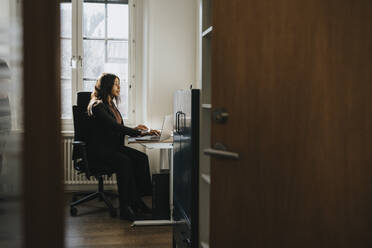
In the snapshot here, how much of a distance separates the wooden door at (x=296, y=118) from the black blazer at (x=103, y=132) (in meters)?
2.49

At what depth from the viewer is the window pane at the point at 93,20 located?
519 centimetres

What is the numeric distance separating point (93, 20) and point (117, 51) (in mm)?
431

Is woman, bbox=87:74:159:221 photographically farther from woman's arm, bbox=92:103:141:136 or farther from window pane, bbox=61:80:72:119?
window pane, bbox=61:80:72:119

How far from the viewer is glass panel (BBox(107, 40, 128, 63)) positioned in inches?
207

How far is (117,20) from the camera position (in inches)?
207

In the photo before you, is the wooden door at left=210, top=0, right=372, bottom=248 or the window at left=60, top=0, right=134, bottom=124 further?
the window at left=60, top=0, right=134, bottom=124

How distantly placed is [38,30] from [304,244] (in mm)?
1327

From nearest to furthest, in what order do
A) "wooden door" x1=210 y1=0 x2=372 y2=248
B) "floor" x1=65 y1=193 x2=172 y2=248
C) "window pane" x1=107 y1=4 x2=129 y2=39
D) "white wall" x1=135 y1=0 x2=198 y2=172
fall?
1. "wooden door" x1=210 y1=0 x2=372 y2=248
2. "floor" x1=65 y1=193 x2=172 y2=248
3. "white wall" x1=135 y1=0 x2=198 y2=172
4. "window pane" x1=107 y1=4 x2=129 y2=39

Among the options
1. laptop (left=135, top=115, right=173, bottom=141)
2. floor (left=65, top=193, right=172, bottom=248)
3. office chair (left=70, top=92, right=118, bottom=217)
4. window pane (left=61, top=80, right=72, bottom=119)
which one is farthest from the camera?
window pane (left=61, top=80, right=72, bottom=119)

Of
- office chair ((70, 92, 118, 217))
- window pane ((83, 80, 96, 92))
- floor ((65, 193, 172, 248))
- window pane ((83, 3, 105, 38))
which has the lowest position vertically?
floor ((65, 193, 172, 248))

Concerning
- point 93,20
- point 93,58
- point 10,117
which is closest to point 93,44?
point 93,58

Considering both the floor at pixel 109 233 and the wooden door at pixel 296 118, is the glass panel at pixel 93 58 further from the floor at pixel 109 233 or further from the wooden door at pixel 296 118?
the wooden door at pixel 296 118

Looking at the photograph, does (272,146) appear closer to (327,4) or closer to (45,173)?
(327,4)

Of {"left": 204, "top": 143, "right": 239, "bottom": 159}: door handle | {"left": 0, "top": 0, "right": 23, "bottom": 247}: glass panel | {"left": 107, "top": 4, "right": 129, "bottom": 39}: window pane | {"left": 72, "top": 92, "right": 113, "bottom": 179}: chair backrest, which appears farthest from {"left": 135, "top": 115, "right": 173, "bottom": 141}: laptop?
{"left": 0, "top": 0, "right": 23, "bottom": 247}: glass panel
